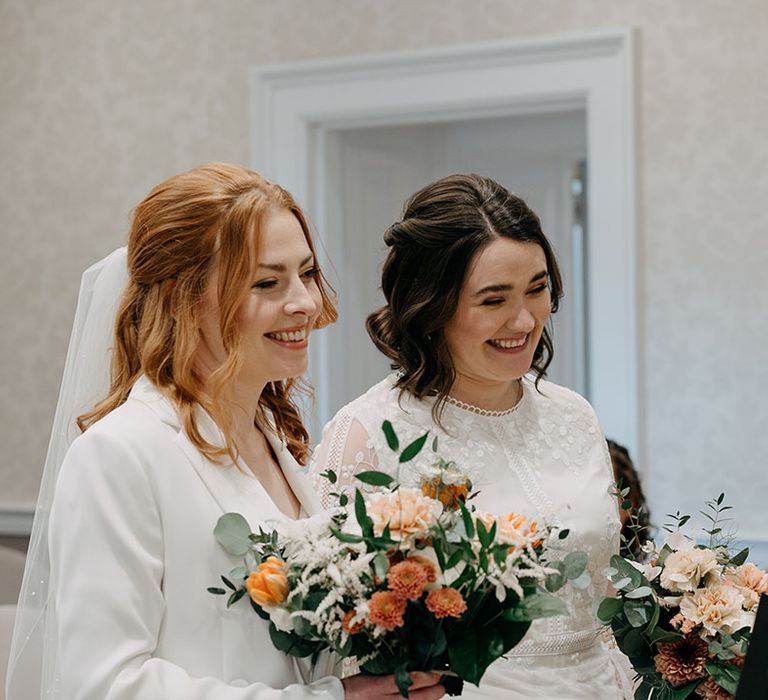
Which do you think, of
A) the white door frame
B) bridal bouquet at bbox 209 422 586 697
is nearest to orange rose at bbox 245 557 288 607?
bridal bouquet at bbox 209 422 586 697

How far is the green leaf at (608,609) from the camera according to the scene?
6.50ft

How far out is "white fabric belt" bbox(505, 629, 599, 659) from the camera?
2322mm

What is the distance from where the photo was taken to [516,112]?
4.14m

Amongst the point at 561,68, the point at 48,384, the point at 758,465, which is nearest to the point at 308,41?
the point at 561,68

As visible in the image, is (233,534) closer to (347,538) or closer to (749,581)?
(347,538)

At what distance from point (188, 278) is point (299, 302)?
6.7 inches

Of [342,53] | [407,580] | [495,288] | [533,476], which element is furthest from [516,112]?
[407,580]

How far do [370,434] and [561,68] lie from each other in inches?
79.8

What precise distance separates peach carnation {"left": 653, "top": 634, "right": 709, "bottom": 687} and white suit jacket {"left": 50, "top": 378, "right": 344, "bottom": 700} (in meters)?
0.55

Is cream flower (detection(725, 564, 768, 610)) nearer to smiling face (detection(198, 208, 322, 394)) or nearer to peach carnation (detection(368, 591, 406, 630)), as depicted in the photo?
peach carnation (detection(368, 591, 406, 630))

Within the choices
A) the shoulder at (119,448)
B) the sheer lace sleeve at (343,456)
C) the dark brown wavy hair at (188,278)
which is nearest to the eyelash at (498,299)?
the sheer lace sleeve at (343,456)

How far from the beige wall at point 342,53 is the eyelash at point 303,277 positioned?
2139 millimetres

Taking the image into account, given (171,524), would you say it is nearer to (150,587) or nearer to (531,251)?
(150,587)

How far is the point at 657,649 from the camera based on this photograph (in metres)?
1.97
